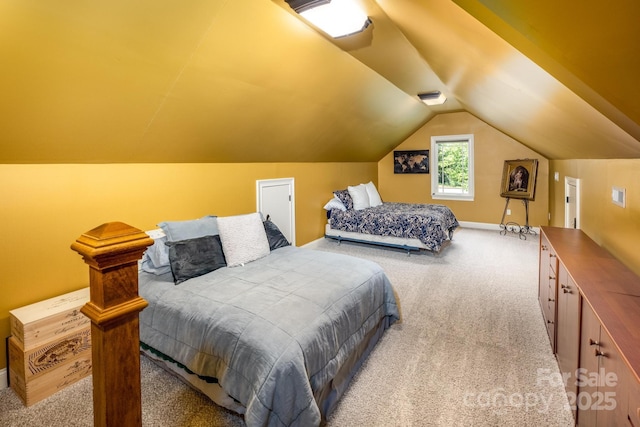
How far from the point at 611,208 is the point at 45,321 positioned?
3.88 m

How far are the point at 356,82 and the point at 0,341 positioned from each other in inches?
146

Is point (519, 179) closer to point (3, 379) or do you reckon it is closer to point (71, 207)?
point (71, 207)

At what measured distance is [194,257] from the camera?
2570 mm

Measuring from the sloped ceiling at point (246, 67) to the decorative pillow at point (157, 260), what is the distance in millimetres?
837

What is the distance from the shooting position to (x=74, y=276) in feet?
8.39

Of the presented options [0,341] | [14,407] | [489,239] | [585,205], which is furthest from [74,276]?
[489,239]

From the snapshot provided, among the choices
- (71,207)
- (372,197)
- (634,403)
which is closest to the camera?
(634,403)

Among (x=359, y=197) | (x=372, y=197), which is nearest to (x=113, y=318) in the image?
(x=359, y=197)

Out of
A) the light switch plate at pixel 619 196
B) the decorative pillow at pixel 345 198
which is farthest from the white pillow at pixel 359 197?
the light switch plate at pixel 619 196

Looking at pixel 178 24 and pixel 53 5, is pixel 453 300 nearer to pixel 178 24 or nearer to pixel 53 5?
pixel 178 24

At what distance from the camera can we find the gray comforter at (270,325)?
1563 mm

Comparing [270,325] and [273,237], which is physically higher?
[273,237]

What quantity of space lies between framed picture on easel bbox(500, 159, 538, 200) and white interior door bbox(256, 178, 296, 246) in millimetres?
4103

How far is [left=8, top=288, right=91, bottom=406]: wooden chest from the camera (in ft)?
6.48
